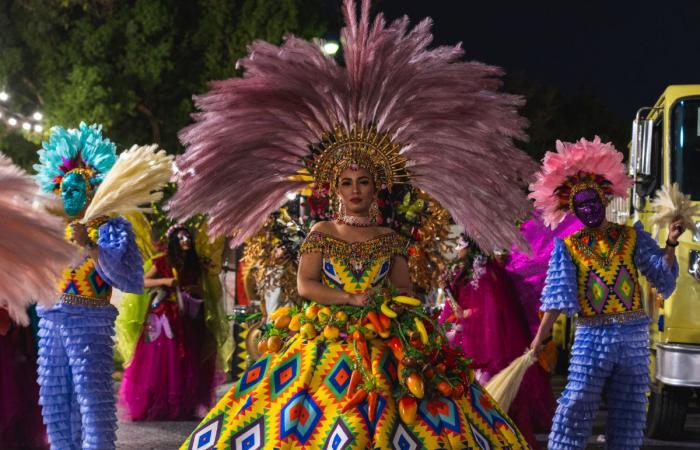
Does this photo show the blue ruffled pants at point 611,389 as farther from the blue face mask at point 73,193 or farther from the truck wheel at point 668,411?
the blue face mask at point 73,193

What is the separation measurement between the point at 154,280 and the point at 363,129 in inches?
214

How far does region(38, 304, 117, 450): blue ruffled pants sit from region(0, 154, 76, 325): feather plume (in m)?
4.72

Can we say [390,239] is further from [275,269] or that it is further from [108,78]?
[108,78]

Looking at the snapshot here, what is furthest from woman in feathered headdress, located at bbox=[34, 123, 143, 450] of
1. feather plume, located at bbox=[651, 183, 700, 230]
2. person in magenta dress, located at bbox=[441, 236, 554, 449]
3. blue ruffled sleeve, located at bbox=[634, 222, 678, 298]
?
person in magenta dress, located at bbox=[441, 236, 554, 449]

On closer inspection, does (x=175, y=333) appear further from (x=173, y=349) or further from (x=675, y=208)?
(x=675, y=208)

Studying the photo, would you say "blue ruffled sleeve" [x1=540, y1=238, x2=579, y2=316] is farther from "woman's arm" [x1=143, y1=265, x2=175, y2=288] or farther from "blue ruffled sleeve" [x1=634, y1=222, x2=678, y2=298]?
"woman's arm" [x1=143, y1=265, x2=175, y2=288]

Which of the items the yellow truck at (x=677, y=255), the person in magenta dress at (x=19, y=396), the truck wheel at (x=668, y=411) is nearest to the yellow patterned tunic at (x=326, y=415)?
the yellow truck at (x=677, y=255)

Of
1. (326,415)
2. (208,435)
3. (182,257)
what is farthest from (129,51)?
(326,415)

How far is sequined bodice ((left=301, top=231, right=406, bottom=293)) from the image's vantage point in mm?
5707

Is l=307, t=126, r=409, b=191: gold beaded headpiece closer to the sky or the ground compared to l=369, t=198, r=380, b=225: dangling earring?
closer to the sky

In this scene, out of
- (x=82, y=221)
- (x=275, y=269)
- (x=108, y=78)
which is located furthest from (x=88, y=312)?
(x=108, y=78)

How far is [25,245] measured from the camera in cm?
230

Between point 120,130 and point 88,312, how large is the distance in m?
19.4

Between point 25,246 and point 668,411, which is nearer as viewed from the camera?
→ point 25,246
